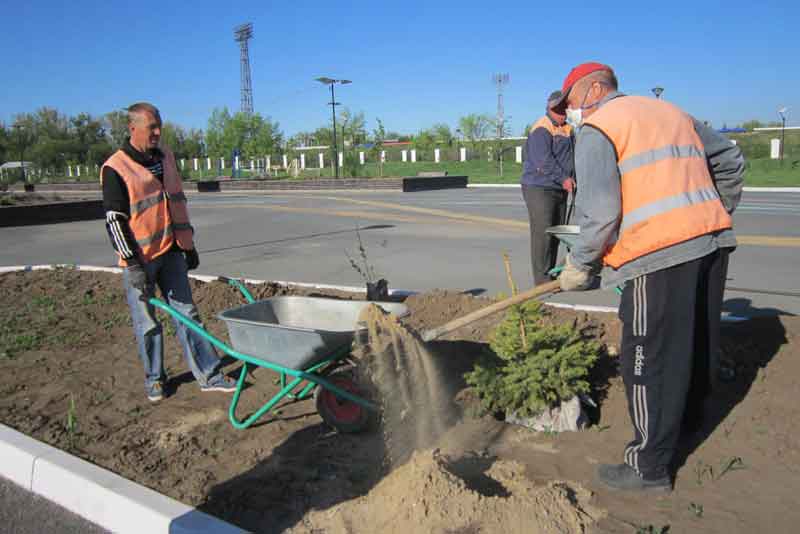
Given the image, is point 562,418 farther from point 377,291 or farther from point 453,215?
point 453,215

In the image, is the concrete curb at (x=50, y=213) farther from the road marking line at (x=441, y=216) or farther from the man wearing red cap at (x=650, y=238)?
the man wearing red cap at (x=650, y=238)

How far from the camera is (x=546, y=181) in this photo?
5.39 meters

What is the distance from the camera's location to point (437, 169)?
44594 mm

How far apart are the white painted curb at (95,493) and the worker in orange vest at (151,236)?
97cm

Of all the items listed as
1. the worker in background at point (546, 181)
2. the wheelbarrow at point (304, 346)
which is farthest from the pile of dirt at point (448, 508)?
the worker in background at point (546, 181)

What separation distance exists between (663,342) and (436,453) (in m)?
1.18

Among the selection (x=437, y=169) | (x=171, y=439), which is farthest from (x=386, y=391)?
(x=437, y=169)

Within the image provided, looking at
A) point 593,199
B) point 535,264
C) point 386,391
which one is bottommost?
point 386,391

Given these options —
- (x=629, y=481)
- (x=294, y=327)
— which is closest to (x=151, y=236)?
(x=294, y=327)

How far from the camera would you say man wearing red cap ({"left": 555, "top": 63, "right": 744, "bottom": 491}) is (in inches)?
101

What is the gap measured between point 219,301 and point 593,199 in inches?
175

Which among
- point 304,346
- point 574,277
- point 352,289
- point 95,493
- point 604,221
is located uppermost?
point 604,221

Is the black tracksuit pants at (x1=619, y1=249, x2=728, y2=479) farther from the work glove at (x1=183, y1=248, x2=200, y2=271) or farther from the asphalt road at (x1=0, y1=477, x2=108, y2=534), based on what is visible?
the work glove at (x1=183, y1=248, x2=200, y2=271)

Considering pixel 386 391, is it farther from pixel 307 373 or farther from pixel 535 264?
pixel 535 264
